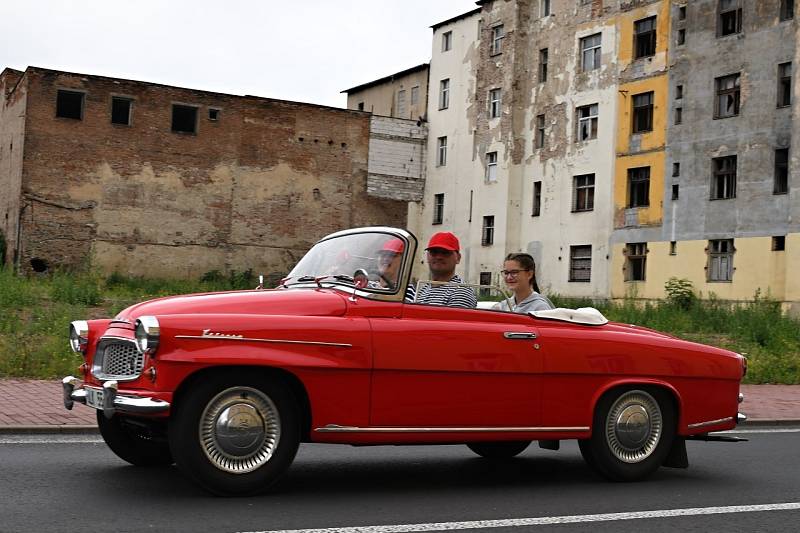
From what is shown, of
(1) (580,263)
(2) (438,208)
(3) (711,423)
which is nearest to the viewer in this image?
(3) (711,423)

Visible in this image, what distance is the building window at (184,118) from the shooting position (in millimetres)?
46844

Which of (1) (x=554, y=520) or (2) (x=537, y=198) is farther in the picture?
(2) (x=537, y=198)

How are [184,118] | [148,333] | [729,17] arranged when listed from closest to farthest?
[148,333] → [729,17] → [184,118]

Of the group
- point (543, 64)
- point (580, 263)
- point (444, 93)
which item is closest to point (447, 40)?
point (444, 93)

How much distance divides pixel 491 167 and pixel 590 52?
7.33 m

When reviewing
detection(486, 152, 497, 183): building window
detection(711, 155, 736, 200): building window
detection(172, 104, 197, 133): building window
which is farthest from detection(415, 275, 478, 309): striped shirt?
detection(172, 104, 197, 133): building window

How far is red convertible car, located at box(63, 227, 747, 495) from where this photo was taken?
6.53 metres

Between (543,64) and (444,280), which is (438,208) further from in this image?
(444,280)

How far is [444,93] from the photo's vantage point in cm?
5203

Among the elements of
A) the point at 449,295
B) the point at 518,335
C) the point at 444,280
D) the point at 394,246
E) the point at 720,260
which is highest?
the point at 720,260

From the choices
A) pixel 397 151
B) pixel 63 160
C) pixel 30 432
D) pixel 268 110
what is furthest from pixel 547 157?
pixel 30 432

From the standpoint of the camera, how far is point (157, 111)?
152ft

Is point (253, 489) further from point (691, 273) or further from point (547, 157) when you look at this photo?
point (547, 157)

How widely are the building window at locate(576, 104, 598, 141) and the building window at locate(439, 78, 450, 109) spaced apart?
9741 mm
